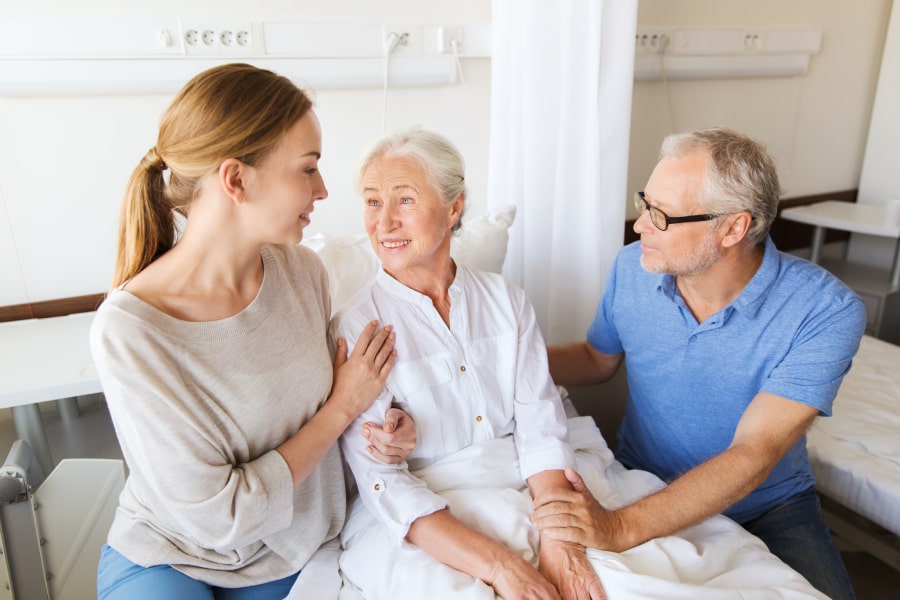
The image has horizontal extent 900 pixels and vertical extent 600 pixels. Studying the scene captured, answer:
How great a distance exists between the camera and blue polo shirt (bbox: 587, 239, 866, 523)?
4.50 ft

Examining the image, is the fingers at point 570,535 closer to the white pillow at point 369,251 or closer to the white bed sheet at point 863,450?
the white pillow at point 369,251

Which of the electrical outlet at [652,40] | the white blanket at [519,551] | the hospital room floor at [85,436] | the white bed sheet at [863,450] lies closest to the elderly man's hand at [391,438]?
the white blanket at [519,551]

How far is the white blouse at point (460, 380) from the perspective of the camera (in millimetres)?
1347

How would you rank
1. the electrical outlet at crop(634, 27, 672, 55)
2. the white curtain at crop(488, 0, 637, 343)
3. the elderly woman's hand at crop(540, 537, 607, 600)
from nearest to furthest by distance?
1. the elderly woman's hand at crop(540, 537, 607, 600)
2. the white curtain at crop(488, 0, 637, 343)
3. the electrical outlet at crop(634, 27, 672, 55)

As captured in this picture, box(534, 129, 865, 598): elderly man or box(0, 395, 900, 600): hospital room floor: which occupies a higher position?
box(534, 129, 865, 598): elderly man

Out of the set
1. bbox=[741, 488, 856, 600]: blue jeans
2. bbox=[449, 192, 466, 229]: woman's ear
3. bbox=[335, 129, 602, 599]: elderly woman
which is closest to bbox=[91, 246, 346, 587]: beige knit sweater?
bbox=[335, 129, 602, 599]: elderly woman

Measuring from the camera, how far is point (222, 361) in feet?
3.76

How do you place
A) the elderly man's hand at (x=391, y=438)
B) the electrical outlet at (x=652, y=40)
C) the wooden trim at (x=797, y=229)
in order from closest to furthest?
1. the elderly man's hand at (x=391, y=438)
2. the electrical outlet at (x=652, y=40)
3. the wooden trim at (x=797, y=229)

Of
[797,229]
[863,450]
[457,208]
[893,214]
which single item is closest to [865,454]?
[863,450]

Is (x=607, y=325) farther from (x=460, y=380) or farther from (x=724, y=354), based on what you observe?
(x=460, y=380)

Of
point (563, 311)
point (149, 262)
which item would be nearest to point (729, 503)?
point (563, 311)

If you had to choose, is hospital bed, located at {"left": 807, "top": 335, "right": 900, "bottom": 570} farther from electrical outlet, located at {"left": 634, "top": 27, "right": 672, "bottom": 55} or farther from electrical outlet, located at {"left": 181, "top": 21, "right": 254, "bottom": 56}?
electrical outlet, located at {"left": 181, "top": 21, "right": 254, "bottom": 56}

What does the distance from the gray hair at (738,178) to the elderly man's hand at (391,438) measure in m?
0.81

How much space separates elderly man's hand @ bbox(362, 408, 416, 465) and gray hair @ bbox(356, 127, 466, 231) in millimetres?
483
